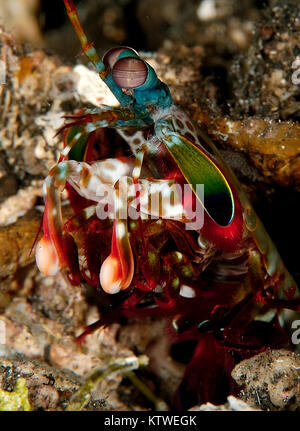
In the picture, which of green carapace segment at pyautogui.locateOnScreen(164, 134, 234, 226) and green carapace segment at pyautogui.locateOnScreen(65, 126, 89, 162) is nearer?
green carapace segment at pyautogui.locateOnScreen(164, 134, 234, 226)

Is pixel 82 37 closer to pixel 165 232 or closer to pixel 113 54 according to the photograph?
pixel 113 54

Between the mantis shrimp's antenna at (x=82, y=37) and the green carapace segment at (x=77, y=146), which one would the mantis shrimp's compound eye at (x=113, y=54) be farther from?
the green carapace segment at (x=77, y=146)

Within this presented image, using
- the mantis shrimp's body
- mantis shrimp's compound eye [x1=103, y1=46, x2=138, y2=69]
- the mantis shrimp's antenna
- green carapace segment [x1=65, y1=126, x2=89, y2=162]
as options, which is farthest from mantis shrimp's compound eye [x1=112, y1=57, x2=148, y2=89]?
green carapace segment [x1=65, y1=126, x2=89, y2=162]

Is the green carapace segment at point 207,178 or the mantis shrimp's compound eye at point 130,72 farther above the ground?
the mantis shrimp's compound eye at point 130,72

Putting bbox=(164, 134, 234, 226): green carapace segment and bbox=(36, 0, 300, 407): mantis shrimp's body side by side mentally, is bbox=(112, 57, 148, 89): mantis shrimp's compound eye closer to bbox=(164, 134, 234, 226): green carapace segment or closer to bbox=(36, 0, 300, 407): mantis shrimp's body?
bbox=(36, 0, 300, 407): mantis shrimp's body

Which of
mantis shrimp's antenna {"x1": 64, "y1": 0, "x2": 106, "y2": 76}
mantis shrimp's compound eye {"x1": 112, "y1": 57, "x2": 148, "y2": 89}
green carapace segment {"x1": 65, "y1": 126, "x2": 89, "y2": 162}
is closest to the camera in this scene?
mantis shrimp's compound eye {"x1": 112, "y1": 57, "x2": 148, "y2": 89}

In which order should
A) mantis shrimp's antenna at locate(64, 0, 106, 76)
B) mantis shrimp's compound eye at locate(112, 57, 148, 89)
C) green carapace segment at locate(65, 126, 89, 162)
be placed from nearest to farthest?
mantis shrimp's compound eye at locate(112, 57, 148, 89) → mantis shrimp's antenna at locate(64, 0, 106, 76) → green carapace segment at locate(65, 126, 89, 162)

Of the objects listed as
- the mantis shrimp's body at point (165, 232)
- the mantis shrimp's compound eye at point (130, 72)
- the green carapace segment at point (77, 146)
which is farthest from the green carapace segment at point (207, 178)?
the green carapace segment at point (77, 146)
